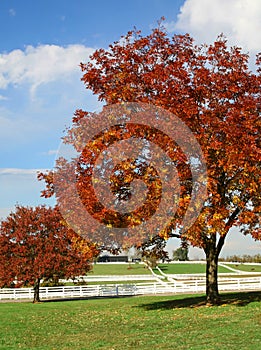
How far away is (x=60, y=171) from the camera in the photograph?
2195 centimetres

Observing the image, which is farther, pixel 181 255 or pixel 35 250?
pixel 181 255

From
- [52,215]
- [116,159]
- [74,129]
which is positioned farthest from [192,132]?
[52,215]

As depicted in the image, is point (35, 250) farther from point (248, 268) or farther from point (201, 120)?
point (248, 268)

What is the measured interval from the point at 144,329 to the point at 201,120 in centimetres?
801

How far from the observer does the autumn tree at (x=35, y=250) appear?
1506 inches

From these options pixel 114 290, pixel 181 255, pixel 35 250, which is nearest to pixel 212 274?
pixel 35 250

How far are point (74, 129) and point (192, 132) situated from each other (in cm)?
517

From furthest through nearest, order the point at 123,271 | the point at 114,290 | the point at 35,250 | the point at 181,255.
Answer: the point at 181,255, the point at 123,271, the point at 114,290, the point at 35,250

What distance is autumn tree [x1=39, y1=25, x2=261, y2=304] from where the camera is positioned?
63.1 ft

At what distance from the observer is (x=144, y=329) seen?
1758cm

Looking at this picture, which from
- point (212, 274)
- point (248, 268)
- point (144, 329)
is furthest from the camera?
point (248, 268)

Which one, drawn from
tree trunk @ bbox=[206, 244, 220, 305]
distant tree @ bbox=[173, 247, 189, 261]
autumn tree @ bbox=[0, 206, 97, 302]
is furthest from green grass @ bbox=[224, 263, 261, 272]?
tree trunk @ bbox=[206, 244, 220, 305]

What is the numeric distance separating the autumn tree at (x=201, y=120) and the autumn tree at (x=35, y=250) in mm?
17197

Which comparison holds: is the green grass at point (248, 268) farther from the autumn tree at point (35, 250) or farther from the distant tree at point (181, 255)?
the autumn tree at point (35, 250)
